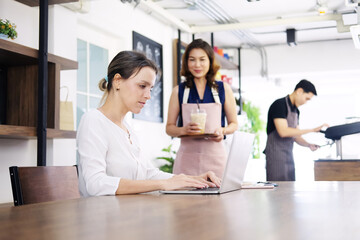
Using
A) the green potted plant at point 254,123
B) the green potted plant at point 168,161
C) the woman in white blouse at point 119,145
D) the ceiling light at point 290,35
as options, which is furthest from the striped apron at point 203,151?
the green potted plant at point 254,123

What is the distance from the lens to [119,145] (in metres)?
1.73

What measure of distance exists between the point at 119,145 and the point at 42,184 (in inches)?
12.3

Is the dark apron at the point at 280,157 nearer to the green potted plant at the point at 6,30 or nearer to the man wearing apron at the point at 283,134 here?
the man wearing apron at the point at 283,134

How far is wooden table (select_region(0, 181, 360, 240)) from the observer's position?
0.75 m

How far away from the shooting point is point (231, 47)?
7.64m

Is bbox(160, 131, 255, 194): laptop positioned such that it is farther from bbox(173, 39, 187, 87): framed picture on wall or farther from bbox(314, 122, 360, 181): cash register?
bbox(173, 39, 187, 87): framed picture on wall

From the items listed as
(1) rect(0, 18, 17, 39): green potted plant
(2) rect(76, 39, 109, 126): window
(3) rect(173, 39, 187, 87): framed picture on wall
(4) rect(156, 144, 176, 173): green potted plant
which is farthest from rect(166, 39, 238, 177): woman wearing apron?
(3) rect(173, 39, 187, 87): framed picture on wall

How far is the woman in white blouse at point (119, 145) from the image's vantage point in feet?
5.07

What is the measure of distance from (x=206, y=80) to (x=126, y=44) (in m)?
2.13

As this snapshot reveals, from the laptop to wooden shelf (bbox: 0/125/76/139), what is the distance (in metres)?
1.37

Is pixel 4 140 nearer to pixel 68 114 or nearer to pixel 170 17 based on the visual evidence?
pixel 68 114

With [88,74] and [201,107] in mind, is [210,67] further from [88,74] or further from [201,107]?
[88,74]

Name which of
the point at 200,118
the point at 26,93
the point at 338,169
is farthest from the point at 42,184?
the point at 338,169

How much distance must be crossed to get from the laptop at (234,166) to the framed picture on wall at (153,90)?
3050 mm
